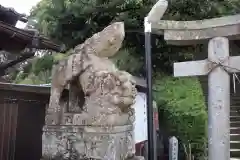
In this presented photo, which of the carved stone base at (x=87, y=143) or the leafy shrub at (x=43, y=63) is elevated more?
the leafy shrub at (x=43, y=63)

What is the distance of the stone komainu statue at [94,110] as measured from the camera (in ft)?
12.8

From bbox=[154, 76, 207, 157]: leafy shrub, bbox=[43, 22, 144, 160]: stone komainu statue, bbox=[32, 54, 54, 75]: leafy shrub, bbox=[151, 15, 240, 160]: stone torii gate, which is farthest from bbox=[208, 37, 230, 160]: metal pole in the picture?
bbox=[32, 54, 54, 75]: leafy shrub

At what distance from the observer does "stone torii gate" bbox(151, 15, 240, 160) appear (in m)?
6.91

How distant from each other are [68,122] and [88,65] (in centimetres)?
79

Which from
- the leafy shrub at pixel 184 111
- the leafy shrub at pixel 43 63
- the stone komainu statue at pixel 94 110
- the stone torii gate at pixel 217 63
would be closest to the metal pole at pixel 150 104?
the stone torii gate at pixel 217 63

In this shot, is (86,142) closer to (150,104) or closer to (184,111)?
(150,104)

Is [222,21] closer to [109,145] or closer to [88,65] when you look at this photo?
[88,65]

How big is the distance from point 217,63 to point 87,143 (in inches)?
168

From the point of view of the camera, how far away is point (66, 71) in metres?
4.21

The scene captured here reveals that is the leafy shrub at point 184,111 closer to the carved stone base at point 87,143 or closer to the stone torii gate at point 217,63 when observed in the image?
the stone torii gate at point 217,63

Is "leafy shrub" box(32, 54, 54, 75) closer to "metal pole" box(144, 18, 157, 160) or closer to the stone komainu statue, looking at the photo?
"metal pole" box(144, 18, 157, 160)

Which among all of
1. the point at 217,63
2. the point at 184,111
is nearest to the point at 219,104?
the point at 217,63

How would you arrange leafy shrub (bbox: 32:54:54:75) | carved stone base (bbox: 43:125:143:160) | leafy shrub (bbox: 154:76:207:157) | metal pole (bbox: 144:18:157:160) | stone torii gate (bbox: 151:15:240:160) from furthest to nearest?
leafy shrub (bbox: 32:54:54:75) < leafy shrub (bbox: 154:76:207:157) < stone torii gate (bbox: 151:15:240:160) < metal pole (bbox: 144:18:157:160) < carved stone base (bbox: 43:125:143:160)

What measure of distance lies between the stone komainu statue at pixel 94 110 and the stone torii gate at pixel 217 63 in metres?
3.21
